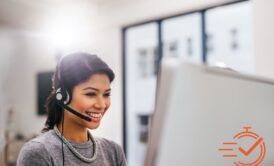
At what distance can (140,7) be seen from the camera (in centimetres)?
314

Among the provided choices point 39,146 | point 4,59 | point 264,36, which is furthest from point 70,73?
point 264,36

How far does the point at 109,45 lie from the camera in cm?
212

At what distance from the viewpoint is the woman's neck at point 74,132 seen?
839mm

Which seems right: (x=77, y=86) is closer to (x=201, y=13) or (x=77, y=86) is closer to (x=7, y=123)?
(x=7, y=123)

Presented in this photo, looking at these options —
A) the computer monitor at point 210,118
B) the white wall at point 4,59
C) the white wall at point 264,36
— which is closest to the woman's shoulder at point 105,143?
the computer monitor at point 210,118

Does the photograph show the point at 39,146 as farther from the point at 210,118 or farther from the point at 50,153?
the point at 210,118

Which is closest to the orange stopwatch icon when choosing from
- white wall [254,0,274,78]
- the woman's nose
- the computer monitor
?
the computer monitor

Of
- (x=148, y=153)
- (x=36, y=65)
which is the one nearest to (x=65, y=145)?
(x=148, y=153)

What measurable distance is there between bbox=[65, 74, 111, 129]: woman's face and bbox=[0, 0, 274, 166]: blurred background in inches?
3.9

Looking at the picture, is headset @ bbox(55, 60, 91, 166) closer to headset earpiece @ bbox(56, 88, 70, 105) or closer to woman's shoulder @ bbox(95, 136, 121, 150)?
headset earpiece @ bbox(56, 88, 70, 105)

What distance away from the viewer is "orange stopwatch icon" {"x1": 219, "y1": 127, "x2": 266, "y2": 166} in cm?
63

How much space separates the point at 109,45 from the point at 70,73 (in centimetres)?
130

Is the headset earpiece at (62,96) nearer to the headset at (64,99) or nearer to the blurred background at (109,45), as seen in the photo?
the headset at (64,99)

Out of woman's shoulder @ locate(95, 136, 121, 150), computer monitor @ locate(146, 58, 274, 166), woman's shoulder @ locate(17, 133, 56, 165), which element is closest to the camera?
computer monitor @ locate(146, 58, 274, 166)
